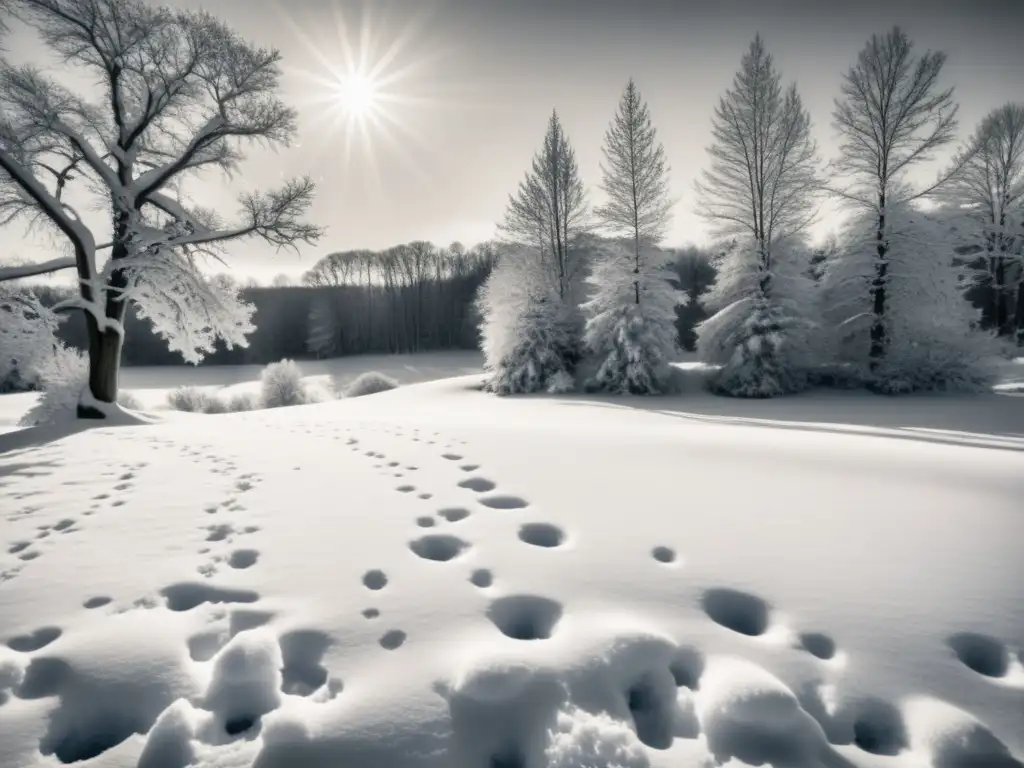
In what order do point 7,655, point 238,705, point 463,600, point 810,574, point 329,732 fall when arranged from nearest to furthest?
point 329,732 < point 238,705 < point 7,655 < point 463,600 < point 810,574

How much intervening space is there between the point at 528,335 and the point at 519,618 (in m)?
15.4

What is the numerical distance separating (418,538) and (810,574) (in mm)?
1978

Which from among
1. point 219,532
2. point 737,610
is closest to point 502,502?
point 737,610

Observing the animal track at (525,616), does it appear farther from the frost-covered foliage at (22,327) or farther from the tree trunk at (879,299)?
the tree trunk at (879,299)

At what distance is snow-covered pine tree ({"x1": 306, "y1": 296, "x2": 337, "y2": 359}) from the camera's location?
147ft

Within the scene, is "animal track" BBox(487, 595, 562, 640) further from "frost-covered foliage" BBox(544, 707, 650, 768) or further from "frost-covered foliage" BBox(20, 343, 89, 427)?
"frost-covered foliage" BBox(20, 343, 89, 427)

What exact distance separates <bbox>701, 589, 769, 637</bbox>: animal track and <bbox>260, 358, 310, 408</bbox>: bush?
2086 centimetres

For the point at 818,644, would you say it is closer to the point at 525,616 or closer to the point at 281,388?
the point at 525,616

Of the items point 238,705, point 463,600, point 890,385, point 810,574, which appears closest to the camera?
point 238,705

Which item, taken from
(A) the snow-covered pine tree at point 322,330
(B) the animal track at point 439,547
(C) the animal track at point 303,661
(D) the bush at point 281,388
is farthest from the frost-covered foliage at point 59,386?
(A) the snow-covered pine tree at point 322,330

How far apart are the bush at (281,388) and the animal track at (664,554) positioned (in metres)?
20.4

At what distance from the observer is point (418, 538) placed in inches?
104

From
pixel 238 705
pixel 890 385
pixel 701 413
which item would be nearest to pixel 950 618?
pixel 238 705

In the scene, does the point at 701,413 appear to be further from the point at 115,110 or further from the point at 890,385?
the point at 115,110
